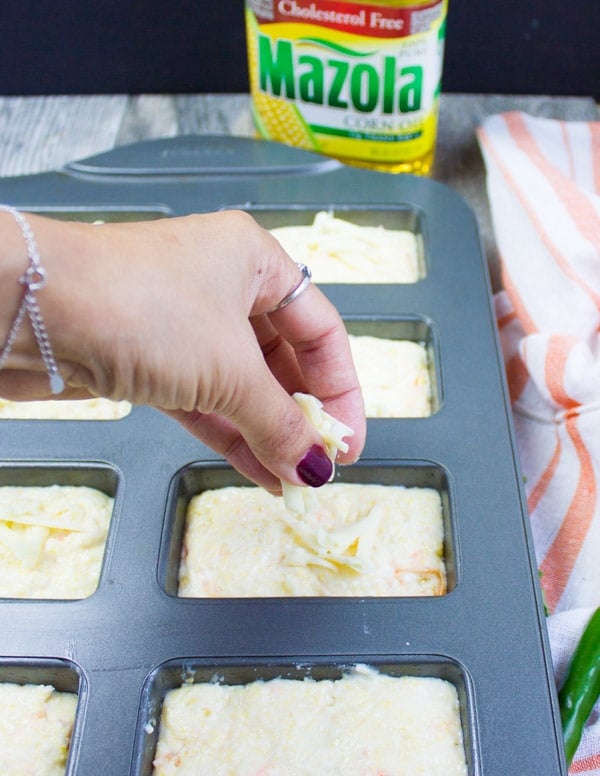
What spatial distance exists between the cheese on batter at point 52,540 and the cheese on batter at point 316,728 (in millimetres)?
235

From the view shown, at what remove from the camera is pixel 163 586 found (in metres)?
1.15

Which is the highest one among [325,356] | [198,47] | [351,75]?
[198,47]

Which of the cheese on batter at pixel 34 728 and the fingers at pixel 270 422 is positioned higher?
the fingers at pixel 270 422

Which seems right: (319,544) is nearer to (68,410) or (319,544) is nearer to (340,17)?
(68,410)

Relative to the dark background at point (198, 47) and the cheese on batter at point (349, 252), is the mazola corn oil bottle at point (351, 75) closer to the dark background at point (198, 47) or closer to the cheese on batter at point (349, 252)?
the cheese on batter at point (349, 252)

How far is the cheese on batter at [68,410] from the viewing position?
55.0 inches

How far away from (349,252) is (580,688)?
2.78ft

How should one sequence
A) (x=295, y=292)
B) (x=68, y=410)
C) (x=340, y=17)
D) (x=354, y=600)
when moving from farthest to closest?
(x=340, y=17) < (x=68, y=410) < (x=354, y=600) < (x=295, y=292)

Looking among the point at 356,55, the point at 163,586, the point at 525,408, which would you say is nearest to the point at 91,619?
the point at 163,586

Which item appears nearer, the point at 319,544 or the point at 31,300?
the point at 31,300

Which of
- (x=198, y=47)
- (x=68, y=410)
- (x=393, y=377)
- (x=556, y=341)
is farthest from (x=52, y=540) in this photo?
(x=198, y=47)

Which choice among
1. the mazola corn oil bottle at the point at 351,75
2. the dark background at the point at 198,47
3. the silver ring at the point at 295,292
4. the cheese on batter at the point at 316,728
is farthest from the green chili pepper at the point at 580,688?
the dark background at the point at 198,47

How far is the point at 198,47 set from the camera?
2092 millimetres

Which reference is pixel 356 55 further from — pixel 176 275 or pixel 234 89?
pixel 176 275
